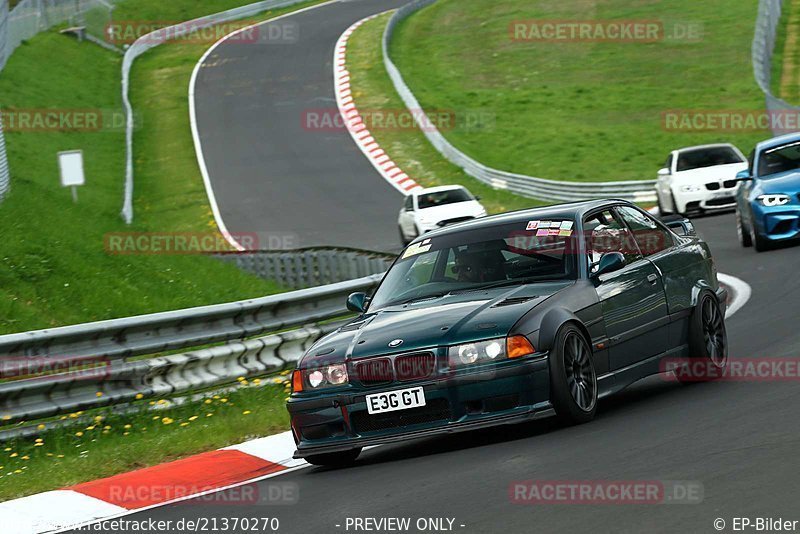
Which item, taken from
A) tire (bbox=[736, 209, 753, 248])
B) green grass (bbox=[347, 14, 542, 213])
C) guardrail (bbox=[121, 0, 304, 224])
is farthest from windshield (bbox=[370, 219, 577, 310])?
guardrail (bbox=[121, 0, 304, 224])

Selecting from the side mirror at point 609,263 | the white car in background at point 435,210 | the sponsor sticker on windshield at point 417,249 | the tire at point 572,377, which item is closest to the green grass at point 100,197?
the white car in background at point 435,210

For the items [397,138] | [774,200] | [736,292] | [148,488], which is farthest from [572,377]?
[397,138]

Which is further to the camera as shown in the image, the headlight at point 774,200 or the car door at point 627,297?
the headlight at point 774,200

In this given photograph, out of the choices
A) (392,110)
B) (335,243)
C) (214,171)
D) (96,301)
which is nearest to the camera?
(96,301)

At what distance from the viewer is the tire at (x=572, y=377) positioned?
762cm

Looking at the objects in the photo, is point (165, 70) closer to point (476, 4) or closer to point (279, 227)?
point (476, 4)

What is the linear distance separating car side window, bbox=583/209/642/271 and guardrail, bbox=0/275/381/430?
11.5 ft

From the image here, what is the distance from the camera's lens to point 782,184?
1738 centimetres

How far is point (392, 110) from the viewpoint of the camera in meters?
44.3

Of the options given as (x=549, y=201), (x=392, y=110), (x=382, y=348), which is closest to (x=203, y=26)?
(x=392, y=110)

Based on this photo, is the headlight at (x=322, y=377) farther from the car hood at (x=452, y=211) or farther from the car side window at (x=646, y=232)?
the car hood at (x=452, y=211)

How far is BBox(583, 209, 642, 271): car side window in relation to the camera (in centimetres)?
885

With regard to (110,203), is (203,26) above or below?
above

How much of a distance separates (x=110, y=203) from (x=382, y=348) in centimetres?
2764
